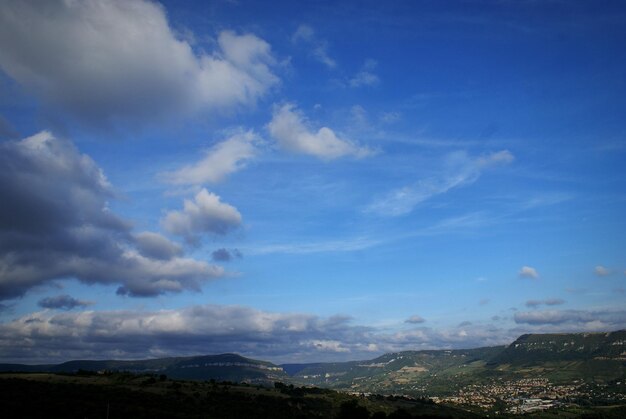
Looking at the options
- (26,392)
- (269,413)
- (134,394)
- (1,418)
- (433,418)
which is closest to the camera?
(1,418)

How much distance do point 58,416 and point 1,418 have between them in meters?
8.51

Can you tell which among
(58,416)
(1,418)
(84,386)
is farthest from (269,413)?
(1,418)

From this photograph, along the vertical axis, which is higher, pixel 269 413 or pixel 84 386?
pixel 84 386

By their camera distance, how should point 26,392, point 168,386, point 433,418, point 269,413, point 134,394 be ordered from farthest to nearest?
1. point 433,418
2. point 168,386
3. point 269,413
4. point 134,394
5. point 26,392

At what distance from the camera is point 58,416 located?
71500 mm

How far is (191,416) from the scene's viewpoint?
87875 mm

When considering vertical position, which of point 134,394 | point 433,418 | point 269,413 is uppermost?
point 134,394

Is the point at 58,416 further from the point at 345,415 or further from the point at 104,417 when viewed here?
the point at 345,415

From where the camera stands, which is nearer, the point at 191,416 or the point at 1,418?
the point at 1,418

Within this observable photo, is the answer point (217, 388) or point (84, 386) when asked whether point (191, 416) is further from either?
point (217, 388)

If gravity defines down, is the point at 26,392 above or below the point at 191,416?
above

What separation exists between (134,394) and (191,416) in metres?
21.1

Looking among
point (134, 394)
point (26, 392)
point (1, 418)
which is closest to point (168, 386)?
point (134, 394)

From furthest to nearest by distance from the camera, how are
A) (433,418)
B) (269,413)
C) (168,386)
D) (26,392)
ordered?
(433,418), (168,386), (269,413), (26,392)
